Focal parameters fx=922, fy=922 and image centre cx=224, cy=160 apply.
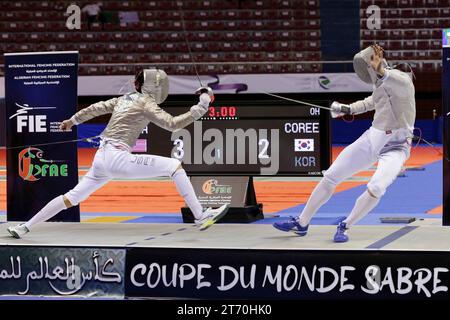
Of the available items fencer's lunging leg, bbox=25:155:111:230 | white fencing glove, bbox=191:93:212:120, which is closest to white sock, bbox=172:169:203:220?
white fencing glove, bbox=191:93:212:120

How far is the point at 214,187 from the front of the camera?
9.39 meters

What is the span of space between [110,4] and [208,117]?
15.9m

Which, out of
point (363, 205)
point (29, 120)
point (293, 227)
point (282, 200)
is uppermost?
point (29, 120)

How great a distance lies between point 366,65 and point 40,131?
10.7ft

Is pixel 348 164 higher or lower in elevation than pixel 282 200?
higher

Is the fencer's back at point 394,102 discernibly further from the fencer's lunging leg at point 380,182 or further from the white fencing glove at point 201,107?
the white fencing glove at point 201,107

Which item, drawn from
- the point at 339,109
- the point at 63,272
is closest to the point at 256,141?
the point at 339,109

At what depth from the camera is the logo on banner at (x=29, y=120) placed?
8555 mm

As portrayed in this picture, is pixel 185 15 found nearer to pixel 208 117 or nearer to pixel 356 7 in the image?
pixel 356 7

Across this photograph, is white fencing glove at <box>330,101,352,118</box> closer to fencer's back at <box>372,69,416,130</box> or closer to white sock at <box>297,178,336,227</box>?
fencer's back at <box>372,69,416,130</box>

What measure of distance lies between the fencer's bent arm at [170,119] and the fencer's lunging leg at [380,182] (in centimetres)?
142

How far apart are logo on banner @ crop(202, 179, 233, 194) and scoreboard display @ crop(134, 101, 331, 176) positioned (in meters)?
0.22

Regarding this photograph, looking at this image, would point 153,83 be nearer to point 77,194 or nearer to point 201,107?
point 201,107

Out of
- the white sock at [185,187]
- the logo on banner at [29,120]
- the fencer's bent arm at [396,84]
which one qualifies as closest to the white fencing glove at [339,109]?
the fencer's bent arm at [396,84]
